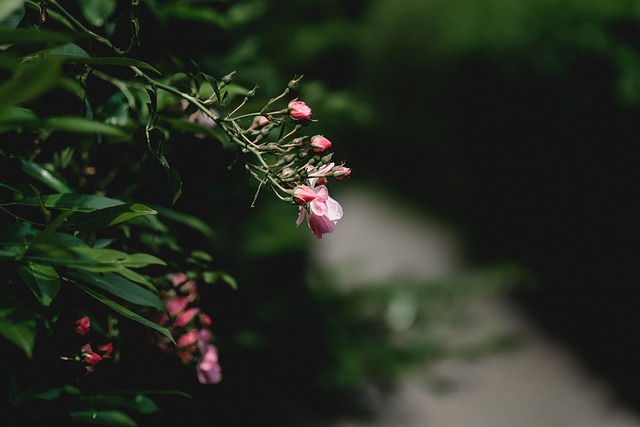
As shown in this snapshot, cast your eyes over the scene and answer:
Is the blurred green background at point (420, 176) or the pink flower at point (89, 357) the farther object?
the blurred green background at point (420, 176)

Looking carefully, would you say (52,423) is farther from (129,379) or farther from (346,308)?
(346,308)

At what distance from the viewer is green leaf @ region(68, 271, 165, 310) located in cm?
70

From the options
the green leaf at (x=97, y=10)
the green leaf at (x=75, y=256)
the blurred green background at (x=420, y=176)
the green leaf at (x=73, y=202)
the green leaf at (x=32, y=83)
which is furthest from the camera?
the blurred green background at (x=420, y=176)

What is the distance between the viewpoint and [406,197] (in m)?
Result: 5.72

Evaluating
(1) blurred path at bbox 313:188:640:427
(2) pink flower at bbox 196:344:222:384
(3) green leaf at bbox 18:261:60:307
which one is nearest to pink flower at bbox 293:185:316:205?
(3) green leaf at bbox 18:261:60:307

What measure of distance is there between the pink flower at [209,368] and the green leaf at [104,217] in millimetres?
403

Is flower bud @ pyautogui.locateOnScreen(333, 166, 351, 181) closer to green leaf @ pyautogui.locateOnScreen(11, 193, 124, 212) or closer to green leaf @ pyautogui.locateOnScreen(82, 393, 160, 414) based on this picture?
green leaf @ pyautogui.locateOnScreen(11, 193, 124, 212)

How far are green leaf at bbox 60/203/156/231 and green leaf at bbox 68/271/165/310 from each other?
0.21 ft

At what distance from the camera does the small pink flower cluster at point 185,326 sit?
963 millimetres

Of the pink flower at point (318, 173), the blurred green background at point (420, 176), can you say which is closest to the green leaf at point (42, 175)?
the blurred green background at point (420, 176)

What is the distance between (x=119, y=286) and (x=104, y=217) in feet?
0.32

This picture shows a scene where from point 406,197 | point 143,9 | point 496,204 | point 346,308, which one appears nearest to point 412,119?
point 406,197

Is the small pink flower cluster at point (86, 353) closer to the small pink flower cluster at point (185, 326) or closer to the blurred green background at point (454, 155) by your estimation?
the small pink flower cluster at point (185, 326)

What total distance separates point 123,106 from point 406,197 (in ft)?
16.1
